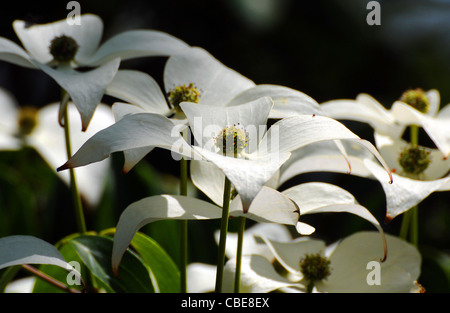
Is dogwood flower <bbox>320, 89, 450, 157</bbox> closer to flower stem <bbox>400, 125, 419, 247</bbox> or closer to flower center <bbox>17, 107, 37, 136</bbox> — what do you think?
flower stem <bbox>400, 125, 419, 247</bbox>

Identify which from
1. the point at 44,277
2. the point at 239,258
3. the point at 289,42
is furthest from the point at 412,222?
the point at 289,42

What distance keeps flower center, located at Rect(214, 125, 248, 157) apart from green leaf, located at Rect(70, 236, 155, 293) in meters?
0.10

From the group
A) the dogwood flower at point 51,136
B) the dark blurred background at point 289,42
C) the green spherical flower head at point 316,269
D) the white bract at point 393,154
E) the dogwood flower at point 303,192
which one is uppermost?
the dark blurred background at point 289,42

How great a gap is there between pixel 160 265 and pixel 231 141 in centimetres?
14

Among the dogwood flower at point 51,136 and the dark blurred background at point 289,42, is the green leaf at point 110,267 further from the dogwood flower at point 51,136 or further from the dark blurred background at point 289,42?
the dark blurred background at point 289,42

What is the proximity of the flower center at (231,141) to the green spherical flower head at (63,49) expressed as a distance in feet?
0.56

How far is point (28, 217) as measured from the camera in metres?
0.57

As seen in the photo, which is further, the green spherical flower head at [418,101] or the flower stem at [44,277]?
the green spherical flower head at [418,101]

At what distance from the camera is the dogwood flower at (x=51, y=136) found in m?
0.63

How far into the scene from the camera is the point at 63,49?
42cm

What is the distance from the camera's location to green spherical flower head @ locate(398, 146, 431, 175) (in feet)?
1.31

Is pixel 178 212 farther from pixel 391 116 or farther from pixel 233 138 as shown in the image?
pixel 391 116

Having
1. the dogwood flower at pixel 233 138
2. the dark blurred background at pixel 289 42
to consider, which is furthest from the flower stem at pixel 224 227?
the dark blurred background at pixel 289 42
